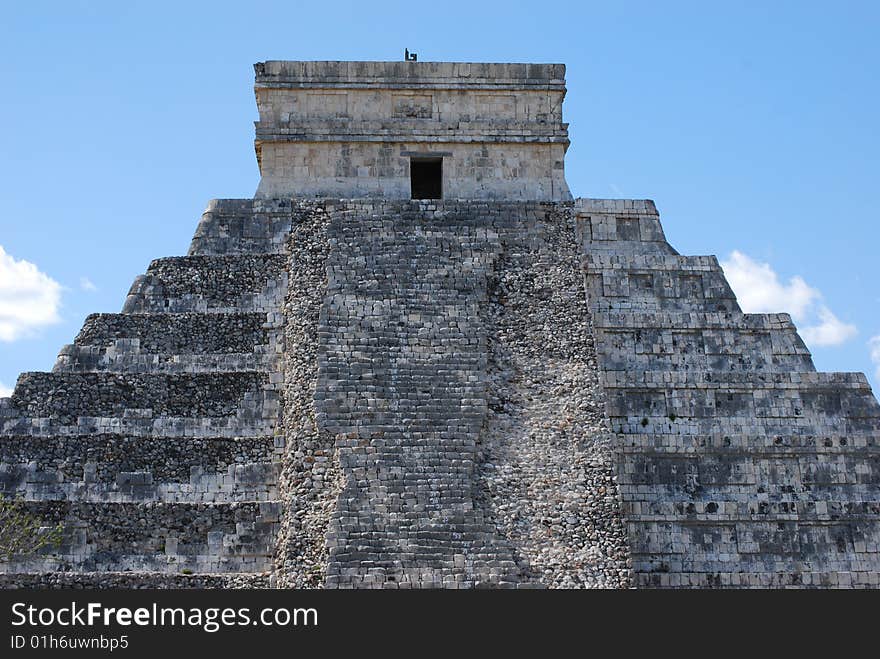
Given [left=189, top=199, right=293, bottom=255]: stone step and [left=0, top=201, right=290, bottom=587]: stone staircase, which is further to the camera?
[left=189, top=199, right=293, bottom=255]: stone step

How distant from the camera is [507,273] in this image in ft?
69.4

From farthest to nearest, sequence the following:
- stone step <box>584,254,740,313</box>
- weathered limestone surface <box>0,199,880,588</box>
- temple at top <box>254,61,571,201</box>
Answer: temple at top <box>254,61,571,201</box>
stone step <box>584,254,740,313</box>
weathered limestone surface <box>0,199,880,588</box>

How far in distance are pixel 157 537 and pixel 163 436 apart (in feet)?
4.79

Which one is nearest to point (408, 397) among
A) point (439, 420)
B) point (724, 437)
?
point (439, 420)

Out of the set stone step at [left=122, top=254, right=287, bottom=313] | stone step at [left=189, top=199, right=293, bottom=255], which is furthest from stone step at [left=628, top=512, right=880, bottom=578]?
stone step at [left=189, top=199, right=293, bottom=255]

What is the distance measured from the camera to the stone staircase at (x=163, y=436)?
18.7 m

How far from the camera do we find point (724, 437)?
66.6ft

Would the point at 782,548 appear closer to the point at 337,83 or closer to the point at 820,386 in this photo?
the point at 820,386

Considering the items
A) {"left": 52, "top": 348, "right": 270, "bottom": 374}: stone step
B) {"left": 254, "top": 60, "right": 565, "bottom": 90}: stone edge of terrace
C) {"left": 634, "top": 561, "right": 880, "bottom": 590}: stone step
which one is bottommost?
{"left": 634, "top": 561, "right": 880, "bottom": 590}: stone step

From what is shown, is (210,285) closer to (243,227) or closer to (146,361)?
(243,227)

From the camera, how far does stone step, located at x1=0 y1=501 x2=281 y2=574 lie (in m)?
18.7

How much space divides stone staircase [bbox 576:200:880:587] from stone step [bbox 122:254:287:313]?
485 centimetres

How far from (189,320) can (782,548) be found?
904cm

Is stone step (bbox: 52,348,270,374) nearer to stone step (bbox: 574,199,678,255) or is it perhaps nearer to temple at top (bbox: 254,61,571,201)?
temple at top (bbox: 254,61,571,201)
